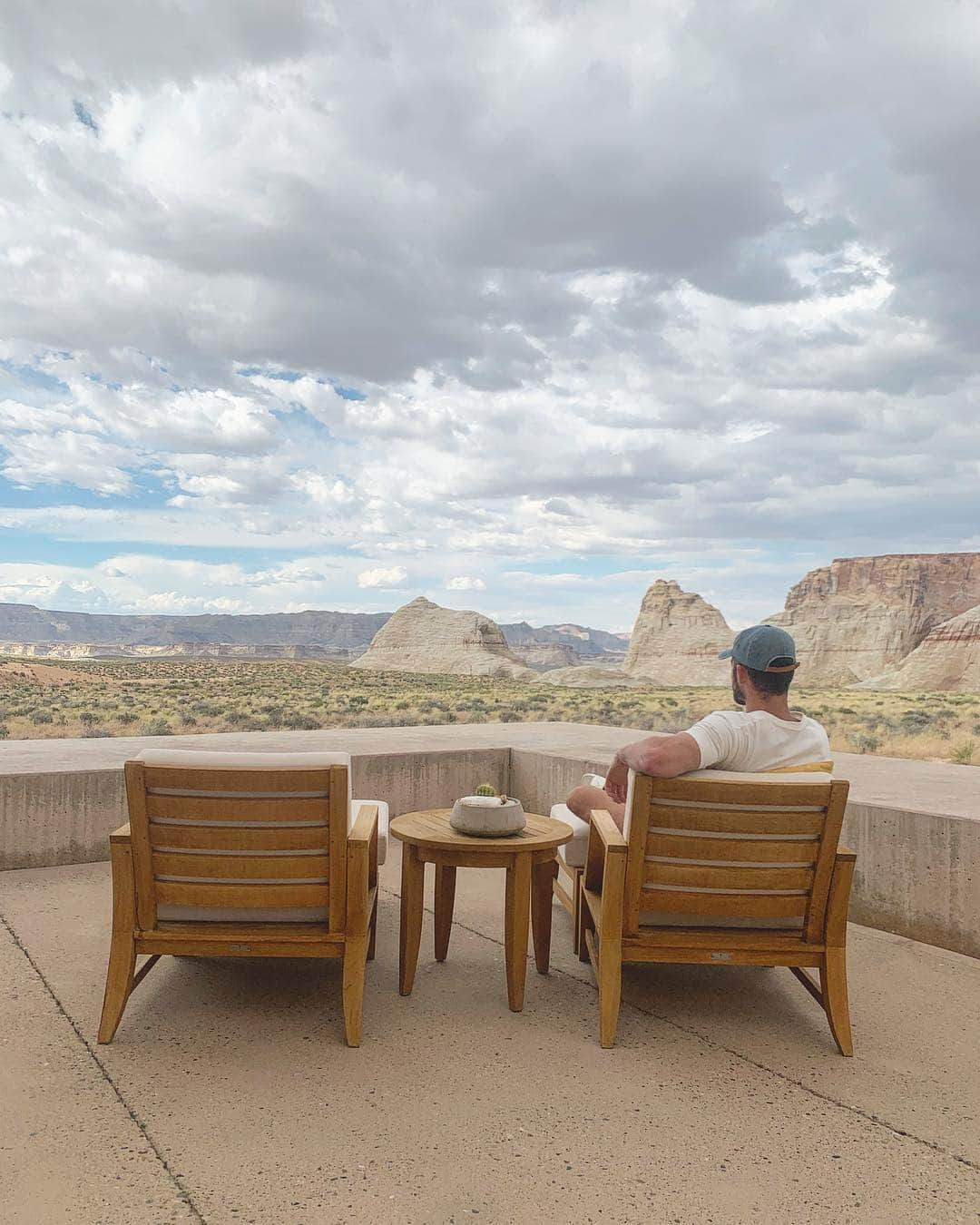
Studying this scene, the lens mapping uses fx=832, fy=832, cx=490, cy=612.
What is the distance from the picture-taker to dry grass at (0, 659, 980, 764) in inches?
626

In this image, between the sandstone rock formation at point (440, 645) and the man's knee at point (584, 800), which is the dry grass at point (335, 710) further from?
the sandstone rock formation at point (440, 645)

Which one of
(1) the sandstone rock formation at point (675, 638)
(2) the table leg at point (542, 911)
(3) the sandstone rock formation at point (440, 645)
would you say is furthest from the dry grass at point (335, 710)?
(1) the sandstone rock formation at point (675, 638)

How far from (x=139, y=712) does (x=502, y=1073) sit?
19145 mm

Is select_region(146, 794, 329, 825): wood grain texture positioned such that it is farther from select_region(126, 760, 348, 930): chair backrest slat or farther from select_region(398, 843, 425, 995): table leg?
select_region(398, 843, 425, 995): table leg

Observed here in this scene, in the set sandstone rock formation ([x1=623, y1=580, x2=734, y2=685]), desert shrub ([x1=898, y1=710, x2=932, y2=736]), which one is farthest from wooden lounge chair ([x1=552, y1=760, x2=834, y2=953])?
sandstone rock formation ([x1=623, y1=580, x2=734, y2=685])

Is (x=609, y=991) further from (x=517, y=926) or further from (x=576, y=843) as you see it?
(x=576, y=843)

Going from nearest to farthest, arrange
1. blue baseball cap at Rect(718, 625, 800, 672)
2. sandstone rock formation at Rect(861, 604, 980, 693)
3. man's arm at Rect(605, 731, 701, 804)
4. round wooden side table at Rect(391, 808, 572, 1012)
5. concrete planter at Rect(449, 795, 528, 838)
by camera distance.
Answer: man's arm at Rect(605, 731, 701, 804), blue baseball cap at Rect(718, 625, 800, 672), round wooden side table at Rect(391, 808, 572, 1012), concrete planter at Rect(449, 795, 528, 838), sandstone rock formation at Rect(861, 604, 980, 693)

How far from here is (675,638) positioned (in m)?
83.1

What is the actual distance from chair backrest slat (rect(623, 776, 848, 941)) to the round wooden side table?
1.51 ft

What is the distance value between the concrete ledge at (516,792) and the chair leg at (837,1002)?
1330 mm

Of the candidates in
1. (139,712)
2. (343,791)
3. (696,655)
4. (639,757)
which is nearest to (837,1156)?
(639,757)

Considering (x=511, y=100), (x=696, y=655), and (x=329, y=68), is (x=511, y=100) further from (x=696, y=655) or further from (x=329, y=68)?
(x=696, y=655)

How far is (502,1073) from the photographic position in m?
2.49

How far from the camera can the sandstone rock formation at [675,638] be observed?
257ft
